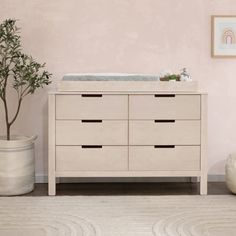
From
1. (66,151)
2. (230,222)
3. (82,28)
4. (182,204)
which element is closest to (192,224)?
Result: (230,222)

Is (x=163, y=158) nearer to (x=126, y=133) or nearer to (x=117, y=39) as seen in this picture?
(x=126, y=133)

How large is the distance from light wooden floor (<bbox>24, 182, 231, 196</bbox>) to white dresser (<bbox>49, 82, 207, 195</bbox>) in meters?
0.20

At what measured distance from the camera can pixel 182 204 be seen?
10.1ft

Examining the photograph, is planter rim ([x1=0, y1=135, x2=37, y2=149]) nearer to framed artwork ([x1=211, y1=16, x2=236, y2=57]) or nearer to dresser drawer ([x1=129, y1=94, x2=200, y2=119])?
dresser drawer ([x1=129, y1=94, x2=200, y2=119])

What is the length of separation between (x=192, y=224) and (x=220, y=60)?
161 centimetres

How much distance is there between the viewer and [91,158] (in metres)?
3.29

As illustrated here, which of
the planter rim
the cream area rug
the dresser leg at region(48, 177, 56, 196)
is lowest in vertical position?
the cream area rug

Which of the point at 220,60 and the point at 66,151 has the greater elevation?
the point at 220,60

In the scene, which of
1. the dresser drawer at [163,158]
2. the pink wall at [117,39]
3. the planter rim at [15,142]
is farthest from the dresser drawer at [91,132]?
the pink wall at [117,39]

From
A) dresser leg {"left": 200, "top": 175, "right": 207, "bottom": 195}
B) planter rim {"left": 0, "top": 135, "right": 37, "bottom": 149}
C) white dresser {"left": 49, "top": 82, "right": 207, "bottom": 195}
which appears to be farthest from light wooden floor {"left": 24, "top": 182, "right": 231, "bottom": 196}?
planter rim {"left": 0, "top": 135, "right": 37, "bottom": 149}

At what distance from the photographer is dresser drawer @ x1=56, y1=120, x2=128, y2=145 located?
3266mm

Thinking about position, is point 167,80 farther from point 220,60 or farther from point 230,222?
point 230,222

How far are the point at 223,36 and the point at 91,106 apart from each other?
1.27 metres

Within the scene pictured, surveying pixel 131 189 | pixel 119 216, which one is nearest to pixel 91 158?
pixel 131 189
